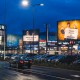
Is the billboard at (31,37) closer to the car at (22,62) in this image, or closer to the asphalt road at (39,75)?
the car at (22,62)

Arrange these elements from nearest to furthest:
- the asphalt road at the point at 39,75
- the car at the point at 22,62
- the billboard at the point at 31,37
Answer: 1. the asphalt road at the point at 39,75
2. the car at the point at 22,62
3. the billboard at the point at 31,37

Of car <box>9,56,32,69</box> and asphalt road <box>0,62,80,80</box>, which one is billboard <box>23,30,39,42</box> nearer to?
car <box>9,56,32,69</box>

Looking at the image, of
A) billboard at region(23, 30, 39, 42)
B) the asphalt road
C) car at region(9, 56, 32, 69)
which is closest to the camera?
the asphalt road

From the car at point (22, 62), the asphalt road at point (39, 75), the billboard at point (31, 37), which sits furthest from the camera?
the billboard at point (31, 37)

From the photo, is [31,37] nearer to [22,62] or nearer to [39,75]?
[22,62]

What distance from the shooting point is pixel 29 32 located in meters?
108

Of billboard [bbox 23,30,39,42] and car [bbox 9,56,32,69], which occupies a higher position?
billboard [bbox 23,30,39,42]

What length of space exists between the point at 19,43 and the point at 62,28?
71554mm

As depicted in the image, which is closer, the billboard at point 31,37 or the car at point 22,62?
the car at point 22,62

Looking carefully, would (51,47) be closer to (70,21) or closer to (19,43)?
(19,43)

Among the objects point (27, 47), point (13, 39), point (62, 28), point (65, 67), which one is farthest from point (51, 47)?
point (65, 67)

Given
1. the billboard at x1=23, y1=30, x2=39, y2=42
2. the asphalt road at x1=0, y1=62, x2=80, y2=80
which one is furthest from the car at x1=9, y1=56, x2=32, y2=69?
the billboard at x1=23, y1=30, x2=39, y2=42

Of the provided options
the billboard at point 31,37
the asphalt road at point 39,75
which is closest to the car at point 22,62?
the asphalt road at point 39,75

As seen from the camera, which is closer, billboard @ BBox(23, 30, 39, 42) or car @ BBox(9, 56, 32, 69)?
car @ BBox(9, 56, 32, 69)
